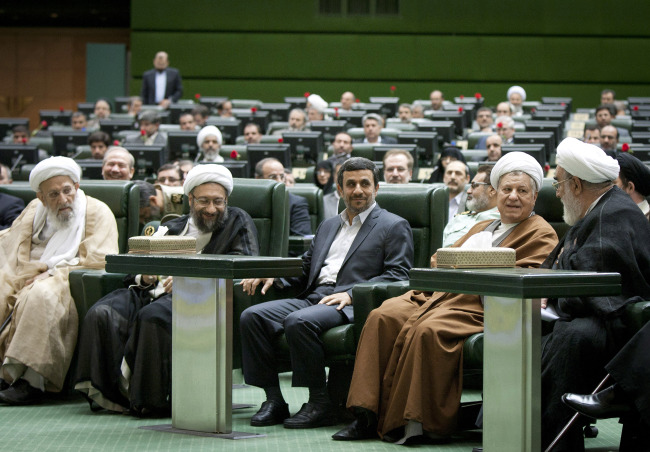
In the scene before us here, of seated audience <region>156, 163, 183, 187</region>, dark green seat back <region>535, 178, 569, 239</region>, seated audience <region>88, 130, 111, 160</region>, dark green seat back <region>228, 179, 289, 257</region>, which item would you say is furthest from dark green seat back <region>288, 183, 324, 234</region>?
seated audience <region>88, 130, 111, 160</region>

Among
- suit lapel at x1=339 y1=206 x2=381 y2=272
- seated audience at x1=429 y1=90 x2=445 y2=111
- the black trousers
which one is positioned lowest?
the black trousers

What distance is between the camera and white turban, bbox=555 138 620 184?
3518 mm

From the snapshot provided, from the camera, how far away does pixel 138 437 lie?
3.75 metres

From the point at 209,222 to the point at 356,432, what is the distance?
124 centimetres

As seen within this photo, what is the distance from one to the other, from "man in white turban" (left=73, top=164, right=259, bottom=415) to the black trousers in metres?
0.36

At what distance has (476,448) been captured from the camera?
3424mm

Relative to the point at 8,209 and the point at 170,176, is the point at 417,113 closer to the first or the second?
the point at 170,176

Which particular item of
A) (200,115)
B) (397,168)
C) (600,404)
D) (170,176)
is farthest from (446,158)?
(200,115)

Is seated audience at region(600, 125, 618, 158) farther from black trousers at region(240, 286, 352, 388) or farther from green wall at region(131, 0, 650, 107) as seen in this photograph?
green wall at region(131, 0, 650, 107)

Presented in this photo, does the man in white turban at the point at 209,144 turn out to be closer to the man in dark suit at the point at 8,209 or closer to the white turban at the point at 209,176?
the man in dark suit at the point at 8,209

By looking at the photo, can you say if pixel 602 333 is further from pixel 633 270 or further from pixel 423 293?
pixel 423 293

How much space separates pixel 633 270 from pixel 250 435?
150 centimetres

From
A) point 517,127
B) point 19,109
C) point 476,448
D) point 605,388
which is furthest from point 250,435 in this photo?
point 19,109

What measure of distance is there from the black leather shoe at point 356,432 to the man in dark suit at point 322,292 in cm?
25
